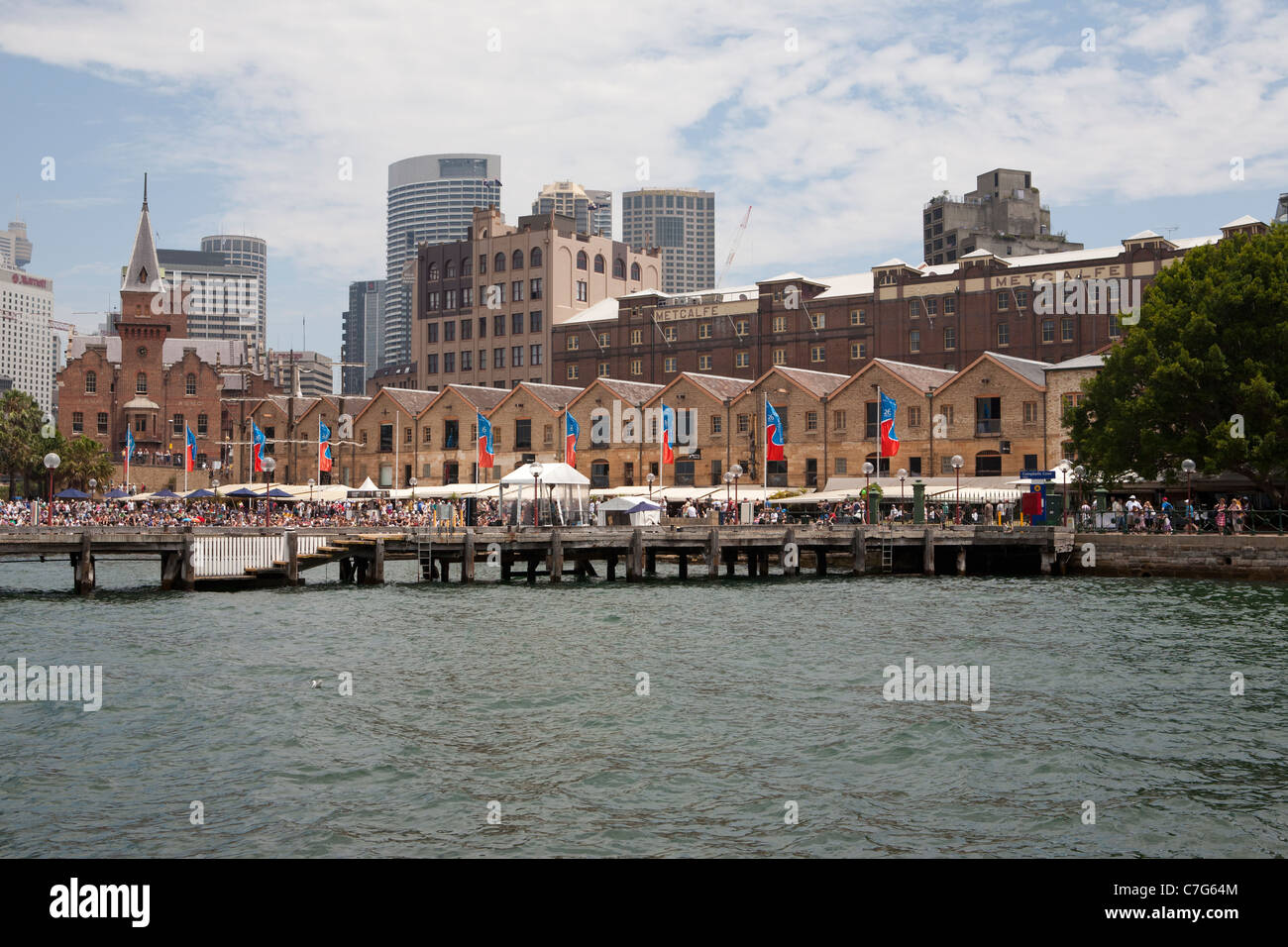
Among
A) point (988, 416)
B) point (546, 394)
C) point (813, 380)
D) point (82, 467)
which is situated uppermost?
point (813, 380)

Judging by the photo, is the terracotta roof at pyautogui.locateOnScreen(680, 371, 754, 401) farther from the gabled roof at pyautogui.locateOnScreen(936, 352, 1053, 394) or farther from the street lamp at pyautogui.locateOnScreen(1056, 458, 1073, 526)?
the street lamp at pyautogui.locateOnScreen(1056, 458, 1073, 526)

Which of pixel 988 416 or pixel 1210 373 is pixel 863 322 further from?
pixel 1210 373

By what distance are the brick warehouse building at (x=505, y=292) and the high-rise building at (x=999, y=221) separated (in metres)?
45.4

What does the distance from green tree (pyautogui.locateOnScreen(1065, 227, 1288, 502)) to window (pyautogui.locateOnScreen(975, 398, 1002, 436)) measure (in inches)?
551

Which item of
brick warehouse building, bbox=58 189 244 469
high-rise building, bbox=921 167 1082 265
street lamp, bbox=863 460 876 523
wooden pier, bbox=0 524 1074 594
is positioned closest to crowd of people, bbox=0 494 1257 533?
street lamp, bbox=863 460 876 523

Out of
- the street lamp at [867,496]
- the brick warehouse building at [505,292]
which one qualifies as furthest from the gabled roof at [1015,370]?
the brick warehouse building at [505,292]

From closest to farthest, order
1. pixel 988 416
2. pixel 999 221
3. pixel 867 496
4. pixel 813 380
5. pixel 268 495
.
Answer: pixel 268 495
pixel 867 496
pixel 988 416
pixel 813 380
pixel 999 221

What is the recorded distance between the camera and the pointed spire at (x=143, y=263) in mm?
121875

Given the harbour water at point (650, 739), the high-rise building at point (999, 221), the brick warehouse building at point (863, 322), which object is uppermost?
the high-rise building at point (999, 221)

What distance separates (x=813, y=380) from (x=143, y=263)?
252ft

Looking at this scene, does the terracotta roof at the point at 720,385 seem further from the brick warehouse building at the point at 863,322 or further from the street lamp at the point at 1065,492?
the street lamp at the point at 1065,492

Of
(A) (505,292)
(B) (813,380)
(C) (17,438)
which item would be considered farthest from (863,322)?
(C) (17,438)

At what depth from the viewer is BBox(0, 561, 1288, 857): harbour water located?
1579 centimetres

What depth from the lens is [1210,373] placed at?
55.6 metres
